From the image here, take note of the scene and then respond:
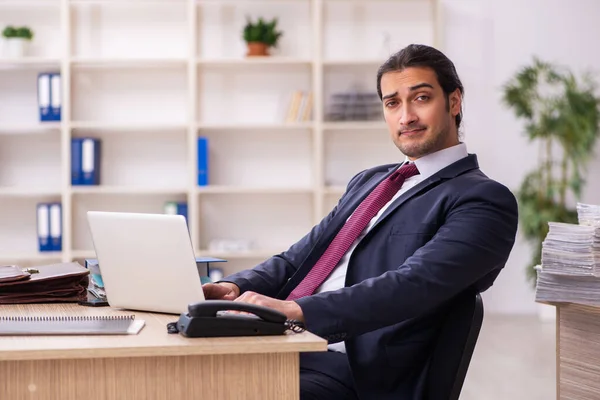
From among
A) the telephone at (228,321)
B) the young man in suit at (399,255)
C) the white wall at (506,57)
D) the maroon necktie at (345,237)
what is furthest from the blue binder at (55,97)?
the telephone at (228,321)

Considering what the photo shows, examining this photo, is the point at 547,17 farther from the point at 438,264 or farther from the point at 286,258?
the point at 438,264

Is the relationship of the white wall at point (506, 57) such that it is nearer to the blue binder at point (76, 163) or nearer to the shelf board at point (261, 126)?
the shelf board at point (261, 126)

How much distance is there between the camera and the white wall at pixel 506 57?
20.7ft

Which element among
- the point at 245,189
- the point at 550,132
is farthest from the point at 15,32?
the point at 550,132

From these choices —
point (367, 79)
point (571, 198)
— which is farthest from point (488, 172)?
point (367, 79)

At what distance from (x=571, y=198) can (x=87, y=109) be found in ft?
11.6

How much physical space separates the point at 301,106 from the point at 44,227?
189 centimetres

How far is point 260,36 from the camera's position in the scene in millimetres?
5863

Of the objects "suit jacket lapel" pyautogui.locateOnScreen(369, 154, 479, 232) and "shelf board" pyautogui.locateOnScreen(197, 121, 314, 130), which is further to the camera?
"shelf board" pyautogui.locateOnScreen(197, 121, 314, 130)

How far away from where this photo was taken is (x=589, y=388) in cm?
229

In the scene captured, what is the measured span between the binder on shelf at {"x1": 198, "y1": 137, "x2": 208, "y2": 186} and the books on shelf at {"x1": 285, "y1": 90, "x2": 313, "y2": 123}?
2.01 feet

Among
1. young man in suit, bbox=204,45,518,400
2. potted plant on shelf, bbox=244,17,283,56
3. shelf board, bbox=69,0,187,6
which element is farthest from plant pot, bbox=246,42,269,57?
young man in suit, bbox=204,45,518,400

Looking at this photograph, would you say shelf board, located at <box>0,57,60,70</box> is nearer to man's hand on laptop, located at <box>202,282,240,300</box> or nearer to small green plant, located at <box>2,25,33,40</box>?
small green plant, located at <box>2,25,33,40</box>

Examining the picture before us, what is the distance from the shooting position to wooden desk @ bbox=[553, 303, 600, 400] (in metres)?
2.27
